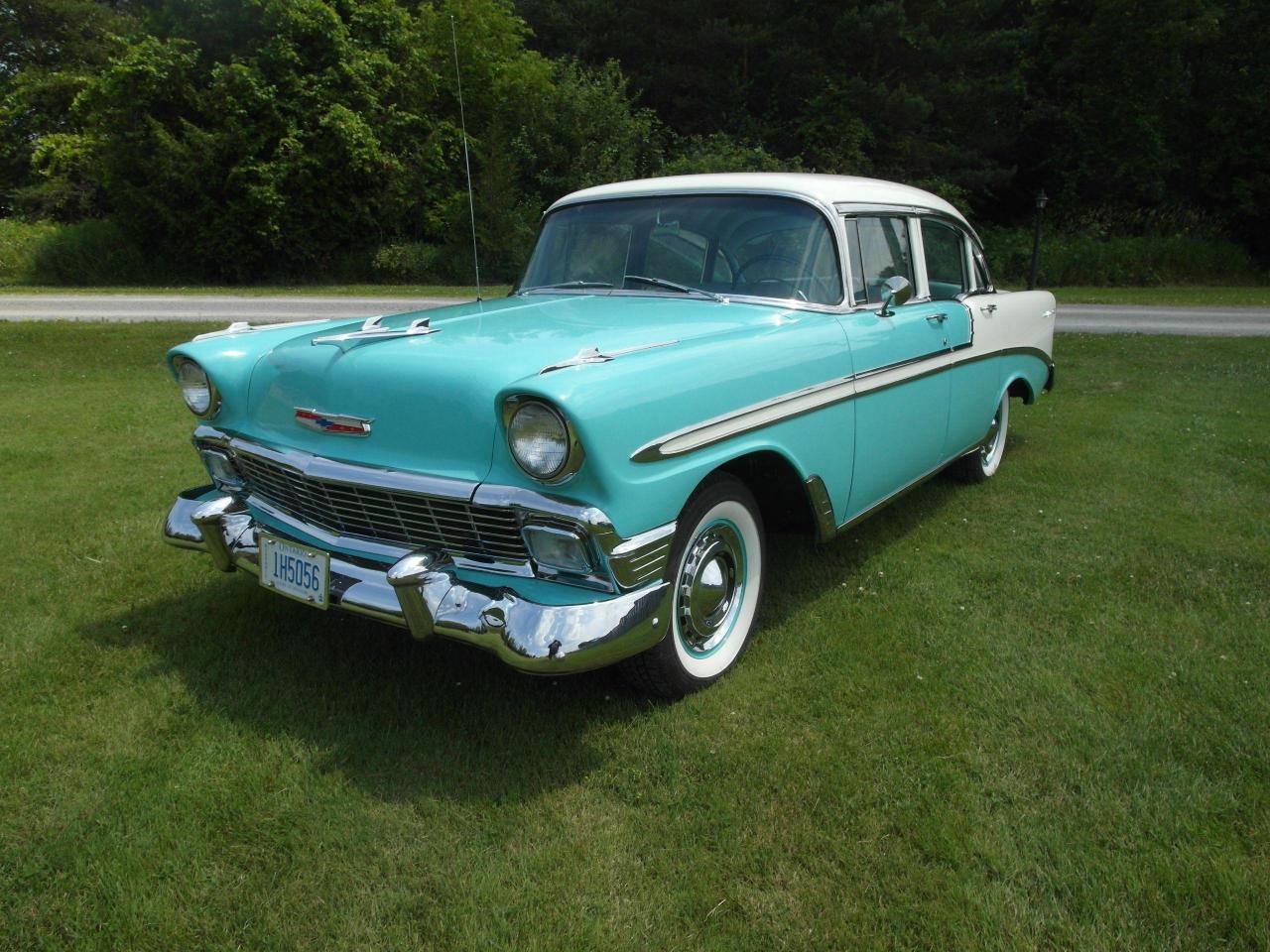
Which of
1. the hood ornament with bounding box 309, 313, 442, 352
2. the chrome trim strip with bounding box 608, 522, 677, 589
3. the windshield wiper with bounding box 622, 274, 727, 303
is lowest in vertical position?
the chrome trim strip with bounding box 608, 522, 677, 589

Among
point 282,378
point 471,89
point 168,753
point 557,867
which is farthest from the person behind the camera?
point 471,89

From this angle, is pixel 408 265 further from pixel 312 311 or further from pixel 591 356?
pixel 591 356

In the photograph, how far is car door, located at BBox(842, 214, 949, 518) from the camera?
370cm

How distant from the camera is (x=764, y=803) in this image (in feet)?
8.32

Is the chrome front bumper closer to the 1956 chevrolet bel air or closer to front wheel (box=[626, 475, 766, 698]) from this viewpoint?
the 1956 chevrolet bel air

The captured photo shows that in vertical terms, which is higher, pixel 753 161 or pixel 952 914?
pixel 753 161

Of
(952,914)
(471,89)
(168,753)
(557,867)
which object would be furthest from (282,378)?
(471,89)

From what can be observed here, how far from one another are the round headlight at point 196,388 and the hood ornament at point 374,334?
523 millimetres

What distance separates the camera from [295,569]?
9.55 ft

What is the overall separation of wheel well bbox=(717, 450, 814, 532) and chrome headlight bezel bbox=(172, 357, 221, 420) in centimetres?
188

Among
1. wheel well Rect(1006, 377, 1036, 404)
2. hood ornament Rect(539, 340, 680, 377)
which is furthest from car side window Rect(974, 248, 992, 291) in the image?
hood ornament Rect(539, 340, 680, 377)

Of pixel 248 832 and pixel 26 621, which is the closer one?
pixel 248 832

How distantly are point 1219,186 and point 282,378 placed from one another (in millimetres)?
30032

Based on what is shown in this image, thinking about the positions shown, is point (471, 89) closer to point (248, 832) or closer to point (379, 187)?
point (379, 187)
